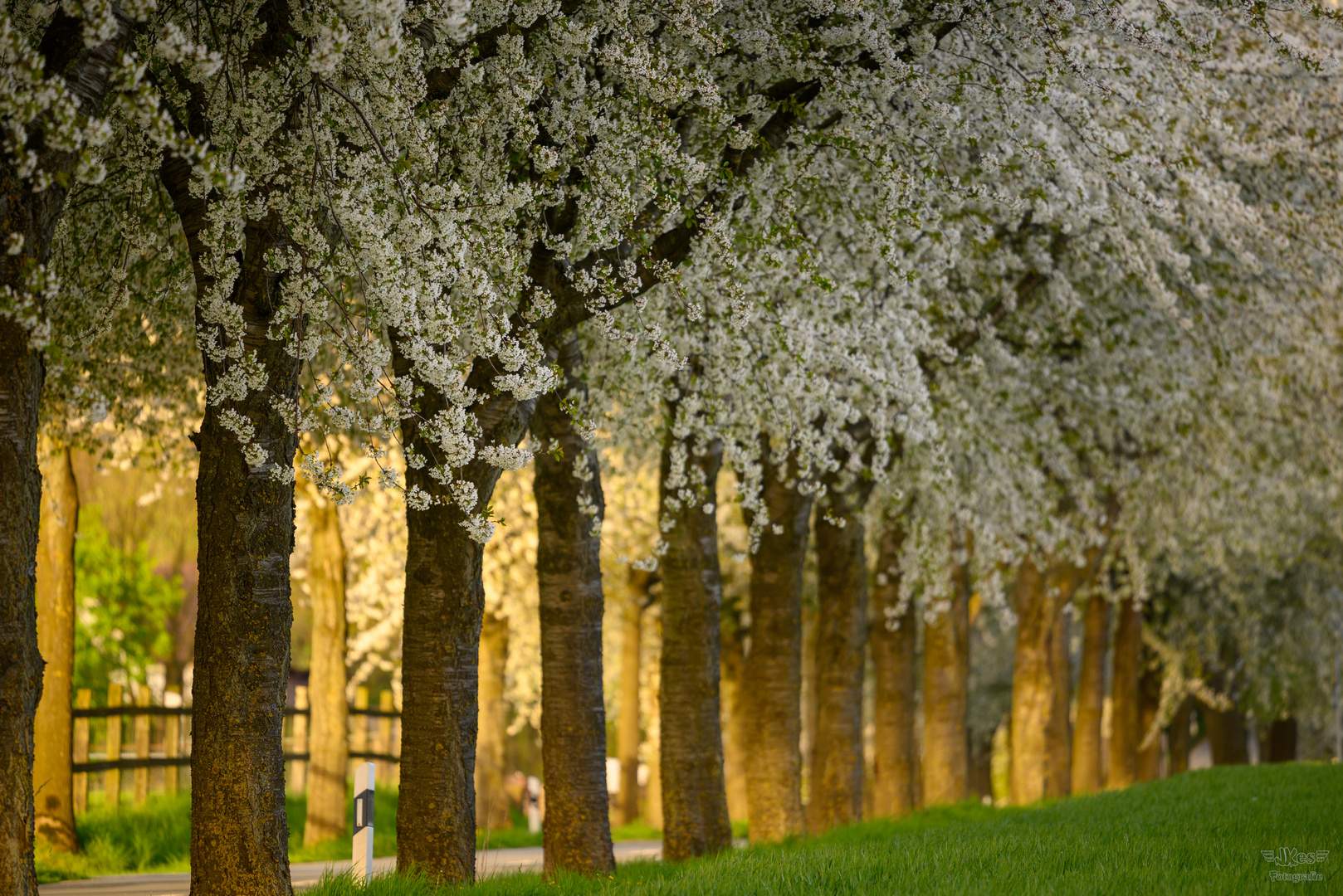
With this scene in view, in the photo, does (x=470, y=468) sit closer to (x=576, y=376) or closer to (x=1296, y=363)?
(x=576, y=376)

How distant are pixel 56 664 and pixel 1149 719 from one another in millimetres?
26782

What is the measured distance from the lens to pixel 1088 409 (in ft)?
59.0

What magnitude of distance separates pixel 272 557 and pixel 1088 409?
13427 mm

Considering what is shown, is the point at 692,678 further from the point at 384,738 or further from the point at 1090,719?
the point at 1090,719

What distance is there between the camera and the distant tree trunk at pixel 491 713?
1939 centimetres

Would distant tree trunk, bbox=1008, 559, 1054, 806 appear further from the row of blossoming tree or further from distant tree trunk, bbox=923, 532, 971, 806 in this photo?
the row of blossoming tree

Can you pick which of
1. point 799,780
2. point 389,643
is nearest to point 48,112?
point 799,780

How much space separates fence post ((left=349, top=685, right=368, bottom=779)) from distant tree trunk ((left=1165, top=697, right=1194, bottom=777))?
20.4 meters

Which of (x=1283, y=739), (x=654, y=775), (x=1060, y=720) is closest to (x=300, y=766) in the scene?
(x=654, y=775)

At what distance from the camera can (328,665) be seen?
16.0 m

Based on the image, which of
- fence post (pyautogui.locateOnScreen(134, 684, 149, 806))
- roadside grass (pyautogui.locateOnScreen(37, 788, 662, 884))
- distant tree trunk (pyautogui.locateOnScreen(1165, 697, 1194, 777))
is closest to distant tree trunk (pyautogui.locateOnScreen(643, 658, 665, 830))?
roadside grass (pyautogui.locateOnScreen(37, 788, 662, 884))

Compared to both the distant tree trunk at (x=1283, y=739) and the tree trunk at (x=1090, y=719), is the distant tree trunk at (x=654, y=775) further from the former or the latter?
the distant tree trunk at (x=1283, y=739)

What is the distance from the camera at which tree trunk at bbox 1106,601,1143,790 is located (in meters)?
27.4

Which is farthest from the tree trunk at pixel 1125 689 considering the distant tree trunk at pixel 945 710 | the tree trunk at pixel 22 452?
the tree trunk at pixel 22 452
